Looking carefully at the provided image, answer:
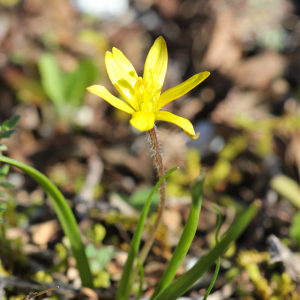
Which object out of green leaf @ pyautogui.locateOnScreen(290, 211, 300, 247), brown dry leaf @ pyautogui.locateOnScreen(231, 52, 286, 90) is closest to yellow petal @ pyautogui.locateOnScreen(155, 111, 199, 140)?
green leaf @ pyautogui.locateOnScreen(290, 211, 300, 247)

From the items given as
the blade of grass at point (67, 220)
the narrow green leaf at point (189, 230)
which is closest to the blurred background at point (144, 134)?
the blade of grass at point (67, 220)

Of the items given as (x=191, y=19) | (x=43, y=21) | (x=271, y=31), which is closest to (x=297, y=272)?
(x=271, y=31)

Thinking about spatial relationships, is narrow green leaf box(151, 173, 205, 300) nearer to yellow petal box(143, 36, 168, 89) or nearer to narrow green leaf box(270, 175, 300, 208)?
yellow petal box(143, 36, 168, 89)

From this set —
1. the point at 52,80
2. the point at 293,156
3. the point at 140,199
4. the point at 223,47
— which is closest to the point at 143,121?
the point at 140,199

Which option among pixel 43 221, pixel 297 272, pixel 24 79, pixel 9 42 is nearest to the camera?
pixel 297 272

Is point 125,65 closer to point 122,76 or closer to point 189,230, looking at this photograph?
point 122,76

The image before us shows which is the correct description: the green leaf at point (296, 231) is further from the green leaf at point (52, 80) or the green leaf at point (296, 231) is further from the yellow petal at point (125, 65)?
the green leaf at point (52, 80)

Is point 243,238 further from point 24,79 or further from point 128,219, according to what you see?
point 24,79
